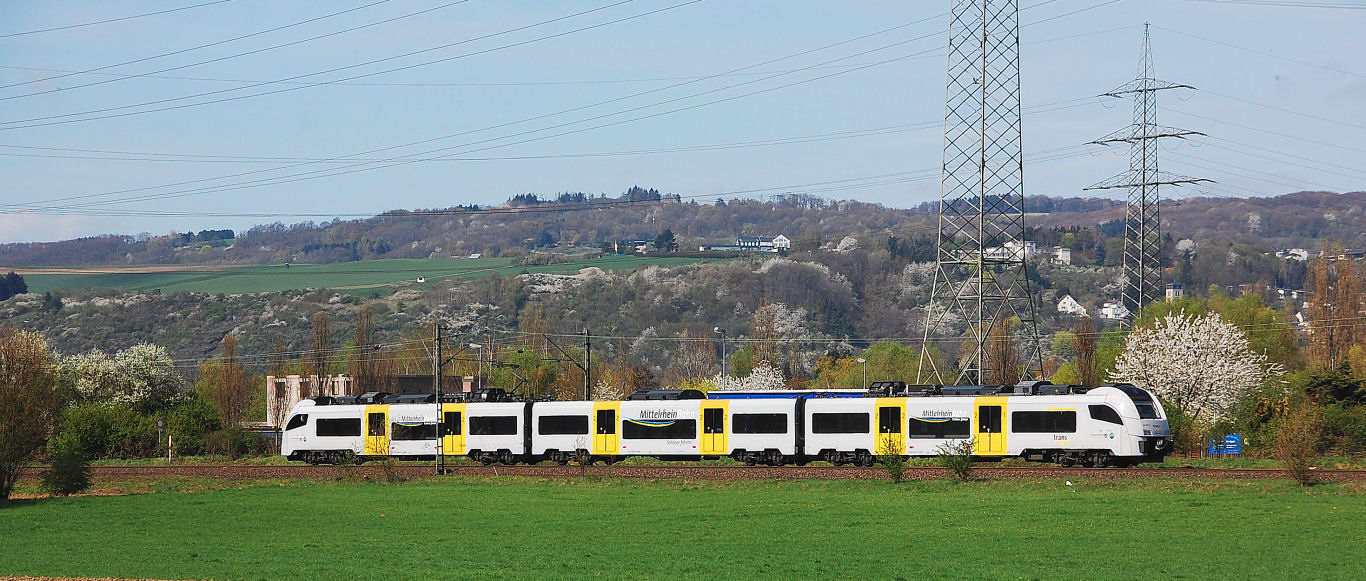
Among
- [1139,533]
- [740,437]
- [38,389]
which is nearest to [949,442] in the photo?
[740,437]

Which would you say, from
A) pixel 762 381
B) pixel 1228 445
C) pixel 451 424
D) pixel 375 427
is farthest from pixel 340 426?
pixel 762 381

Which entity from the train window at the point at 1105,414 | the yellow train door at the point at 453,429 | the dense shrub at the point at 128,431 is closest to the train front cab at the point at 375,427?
the yellow train door at the point at 453,429

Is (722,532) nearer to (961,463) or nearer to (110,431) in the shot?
(961,463)

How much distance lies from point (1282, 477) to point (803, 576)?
71.9ft

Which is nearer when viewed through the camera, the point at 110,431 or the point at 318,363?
the point at 110,431

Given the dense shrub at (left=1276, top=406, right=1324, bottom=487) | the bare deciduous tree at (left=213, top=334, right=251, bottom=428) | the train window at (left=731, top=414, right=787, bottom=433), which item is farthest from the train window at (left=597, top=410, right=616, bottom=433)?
the bare deciduous tree at (left=213, top=334, right=251, bottom=428)

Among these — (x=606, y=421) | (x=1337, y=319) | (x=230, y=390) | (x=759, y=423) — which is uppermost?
(x=1337, y=319)

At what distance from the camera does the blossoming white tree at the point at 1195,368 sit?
72.9 m

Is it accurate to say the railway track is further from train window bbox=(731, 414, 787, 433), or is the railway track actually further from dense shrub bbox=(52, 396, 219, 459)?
dense shrub bbox=(52, 396, 219, 459)

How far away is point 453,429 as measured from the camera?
56344 mm

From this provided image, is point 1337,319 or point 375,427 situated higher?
point 1337,319

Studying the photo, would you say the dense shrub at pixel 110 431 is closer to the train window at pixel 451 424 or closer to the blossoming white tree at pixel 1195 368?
the train window at pixel 451 424

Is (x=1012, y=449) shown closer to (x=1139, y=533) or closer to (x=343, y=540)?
(x=1139, y=533)

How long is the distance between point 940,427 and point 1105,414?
5726 millimetres
